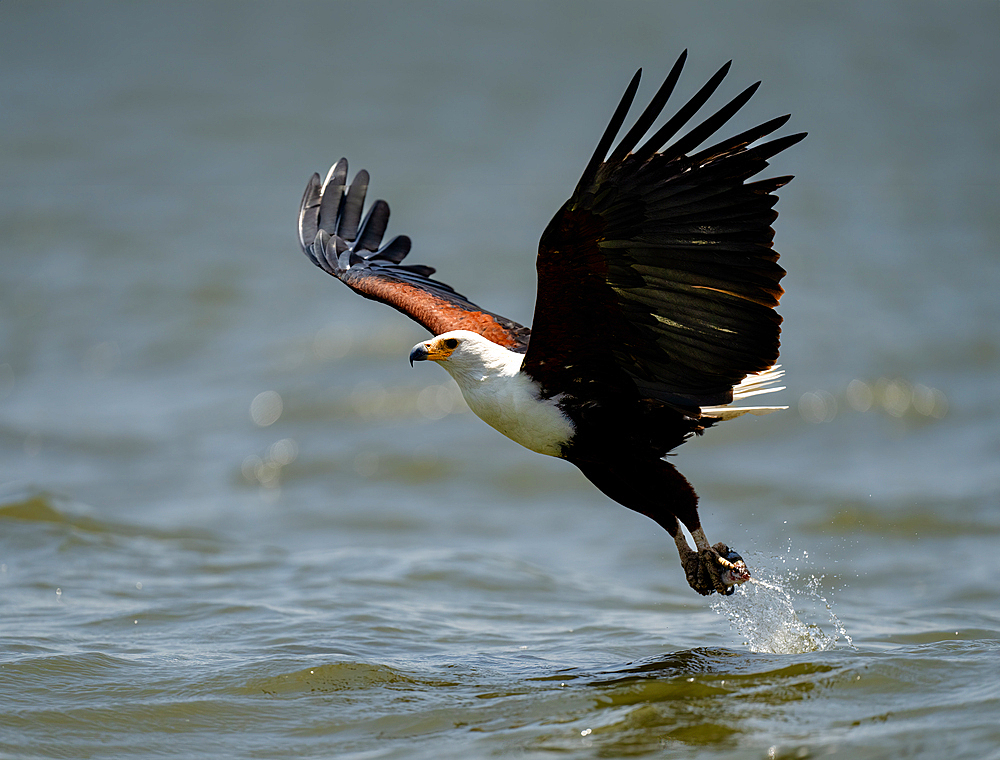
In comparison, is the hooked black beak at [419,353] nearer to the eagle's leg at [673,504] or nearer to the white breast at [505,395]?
the white breast at [505,395]

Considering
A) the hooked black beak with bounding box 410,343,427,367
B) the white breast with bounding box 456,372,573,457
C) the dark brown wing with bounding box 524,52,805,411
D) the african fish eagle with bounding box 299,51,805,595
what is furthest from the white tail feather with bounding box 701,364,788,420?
the hooked black beak with bounding box 410,343,427,367

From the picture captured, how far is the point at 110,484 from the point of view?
9242 mm

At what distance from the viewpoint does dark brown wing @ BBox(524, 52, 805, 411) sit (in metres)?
3.96

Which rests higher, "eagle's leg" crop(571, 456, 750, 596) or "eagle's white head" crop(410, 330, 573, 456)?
"eagle's white head" crop(410, 330, 573, 456)

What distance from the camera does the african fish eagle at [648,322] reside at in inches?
157

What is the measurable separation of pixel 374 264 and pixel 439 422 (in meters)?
4.63

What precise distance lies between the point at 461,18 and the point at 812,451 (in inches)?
460

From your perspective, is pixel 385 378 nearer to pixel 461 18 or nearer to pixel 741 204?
pixel 741 204

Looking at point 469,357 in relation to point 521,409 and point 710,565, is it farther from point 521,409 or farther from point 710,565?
point 710,565

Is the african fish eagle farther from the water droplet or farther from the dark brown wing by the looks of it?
the water droplet

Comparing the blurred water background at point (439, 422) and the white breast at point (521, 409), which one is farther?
the white breast at point (521, 409)

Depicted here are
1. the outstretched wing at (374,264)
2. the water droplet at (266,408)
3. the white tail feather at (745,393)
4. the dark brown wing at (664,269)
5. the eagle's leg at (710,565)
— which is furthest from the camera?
the water droplet at (266,408)

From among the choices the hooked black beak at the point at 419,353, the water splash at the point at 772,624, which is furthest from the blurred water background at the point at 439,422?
the hooked black beak at the point at 419,353

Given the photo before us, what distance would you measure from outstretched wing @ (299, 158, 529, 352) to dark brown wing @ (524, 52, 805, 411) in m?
0.84
